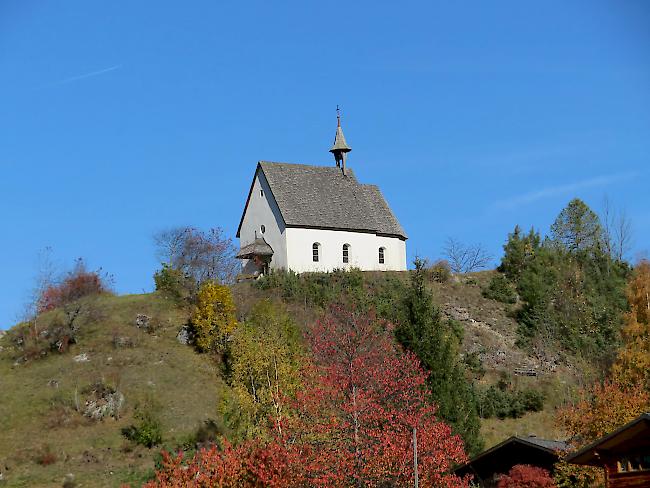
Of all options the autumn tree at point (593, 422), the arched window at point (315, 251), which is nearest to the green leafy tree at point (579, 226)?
the arched window at point (315, 251)

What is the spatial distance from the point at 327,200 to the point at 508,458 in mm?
32495

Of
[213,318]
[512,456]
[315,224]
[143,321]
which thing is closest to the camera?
[512,456]

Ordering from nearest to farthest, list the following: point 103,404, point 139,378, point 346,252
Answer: point 103,404
point 139,378
point 346,252

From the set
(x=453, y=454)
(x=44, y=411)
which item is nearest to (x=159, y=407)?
(x=44, y=411)

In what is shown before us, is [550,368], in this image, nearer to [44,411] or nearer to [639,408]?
[639,408]

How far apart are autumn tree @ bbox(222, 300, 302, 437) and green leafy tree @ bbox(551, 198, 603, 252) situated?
33.2 m

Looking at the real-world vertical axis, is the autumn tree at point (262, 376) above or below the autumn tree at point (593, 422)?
above

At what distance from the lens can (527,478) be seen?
33469mm

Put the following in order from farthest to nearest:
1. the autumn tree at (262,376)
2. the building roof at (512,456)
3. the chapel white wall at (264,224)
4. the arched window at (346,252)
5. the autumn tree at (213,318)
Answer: the arched window at (346,252)
the chapel white wall at (264,224)
the autumn tree at (213,318)
the autumn tree at (262,376)
the building roof at (512,456)

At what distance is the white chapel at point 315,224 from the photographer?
6309 cm

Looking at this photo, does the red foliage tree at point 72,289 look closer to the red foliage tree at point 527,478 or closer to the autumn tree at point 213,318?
the autumn tree at point 213,318

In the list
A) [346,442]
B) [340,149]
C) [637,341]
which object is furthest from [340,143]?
[346,442]

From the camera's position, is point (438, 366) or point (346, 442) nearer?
point (346, 442)

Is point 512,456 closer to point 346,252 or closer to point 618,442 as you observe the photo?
point 618,442
